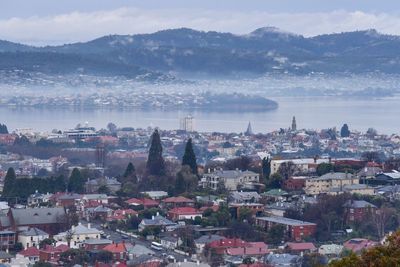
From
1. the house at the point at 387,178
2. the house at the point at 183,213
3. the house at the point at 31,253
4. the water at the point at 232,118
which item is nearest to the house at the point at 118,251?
the house at the point at 31,253

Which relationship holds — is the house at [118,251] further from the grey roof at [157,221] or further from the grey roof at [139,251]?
the grey roof at [157,221]

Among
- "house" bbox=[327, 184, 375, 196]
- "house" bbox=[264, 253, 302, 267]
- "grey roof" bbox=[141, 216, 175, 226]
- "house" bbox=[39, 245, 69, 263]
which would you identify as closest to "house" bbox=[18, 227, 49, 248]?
"house" bbox=[39, 245, 69, 263]

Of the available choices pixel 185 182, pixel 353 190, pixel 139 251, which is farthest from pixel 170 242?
pixel 185 182

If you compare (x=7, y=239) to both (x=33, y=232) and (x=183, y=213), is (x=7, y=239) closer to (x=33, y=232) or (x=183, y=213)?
(x=33, y=232)

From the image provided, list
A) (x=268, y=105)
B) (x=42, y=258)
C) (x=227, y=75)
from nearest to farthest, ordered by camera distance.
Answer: (x=42, y=258), (x=268, y=105), (x=227, y=75)

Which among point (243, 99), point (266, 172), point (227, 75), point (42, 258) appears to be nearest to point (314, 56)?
point (227, 75)

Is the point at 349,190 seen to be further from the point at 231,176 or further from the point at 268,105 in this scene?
the point at 268,105

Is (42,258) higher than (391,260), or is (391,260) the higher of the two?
(391,260)
